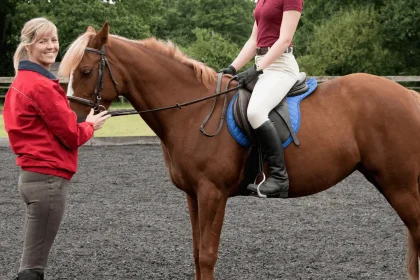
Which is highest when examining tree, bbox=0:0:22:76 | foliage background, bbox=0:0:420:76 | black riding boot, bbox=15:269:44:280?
black riding boot, bbox=15:269:44:280

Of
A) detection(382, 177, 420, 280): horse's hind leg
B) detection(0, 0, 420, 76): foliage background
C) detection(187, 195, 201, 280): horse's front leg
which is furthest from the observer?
detection(0, 0, 420, 76): foliage background

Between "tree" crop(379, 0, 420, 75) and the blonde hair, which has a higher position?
the blonde hair

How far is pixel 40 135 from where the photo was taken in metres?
3.43

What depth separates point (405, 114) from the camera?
14.2 feet

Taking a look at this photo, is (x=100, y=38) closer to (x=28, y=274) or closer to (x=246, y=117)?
(x=246, y=117)

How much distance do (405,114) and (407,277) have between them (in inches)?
55.9

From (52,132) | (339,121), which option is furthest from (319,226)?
(52,132)

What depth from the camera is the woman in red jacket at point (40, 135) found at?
11.0 ft

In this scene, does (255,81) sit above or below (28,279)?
above

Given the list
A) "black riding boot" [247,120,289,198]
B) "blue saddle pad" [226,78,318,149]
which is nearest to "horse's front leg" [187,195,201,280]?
"black riding boot" [247,120,289,198]

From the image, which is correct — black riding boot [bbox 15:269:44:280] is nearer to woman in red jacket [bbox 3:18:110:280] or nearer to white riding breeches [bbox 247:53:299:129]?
woman in red jacket [bbox 3:18:110:280]

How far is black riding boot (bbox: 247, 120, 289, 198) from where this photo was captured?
406cm

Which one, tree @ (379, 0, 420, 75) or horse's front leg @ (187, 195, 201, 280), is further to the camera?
tree @ (379, 0, 420, 75)

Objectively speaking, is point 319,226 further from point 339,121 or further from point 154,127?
point 154,127
